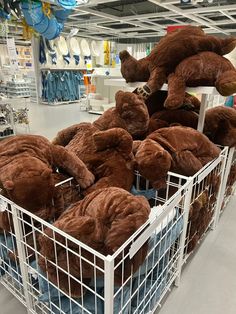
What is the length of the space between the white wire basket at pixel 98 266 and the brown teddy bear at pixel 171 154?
9cm

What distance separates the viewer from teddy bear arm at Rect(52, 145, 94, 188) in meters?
0.96

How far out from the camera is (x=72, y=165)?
3.13ft

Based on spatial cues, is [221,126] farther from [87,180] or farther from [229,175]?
[87,180]

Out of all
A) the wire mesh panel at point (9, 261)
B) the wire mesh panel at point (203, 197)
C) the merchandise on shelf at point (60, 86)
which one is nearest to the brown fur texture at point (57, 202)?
the wire mesh panel at point (9, 261)

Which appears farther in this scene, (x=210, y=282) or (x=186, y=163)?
(x=210, y=282)

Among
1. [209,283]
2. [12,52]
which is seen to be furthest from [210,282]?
[12,52]

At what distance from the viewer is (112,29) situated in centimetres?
743

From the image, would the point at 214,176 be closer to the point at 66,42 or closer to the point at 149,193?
the point at 149,193

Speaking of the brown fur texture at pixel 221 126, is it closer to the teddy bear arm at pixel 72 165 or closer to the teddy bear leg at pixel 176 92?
the teddy bear leg at pixel 176 92

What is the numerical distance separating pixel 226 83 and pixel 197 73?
0.16 metres

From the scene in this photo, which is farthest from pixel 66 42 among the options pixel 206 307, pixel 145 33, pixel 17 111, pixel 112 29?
pixel 206 307

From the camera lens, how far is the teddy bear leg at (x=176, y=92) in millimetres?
1193

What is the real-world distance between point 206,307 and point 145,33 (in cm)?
910

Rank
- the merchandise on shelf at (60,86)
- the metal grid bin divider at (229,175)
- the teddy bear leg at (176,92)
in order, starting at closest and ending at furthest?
1. the teddy bear leg at (176,92)
2. the metal grid bin divider at (229,175)
3. the merchandise on shelf at (60,86)
